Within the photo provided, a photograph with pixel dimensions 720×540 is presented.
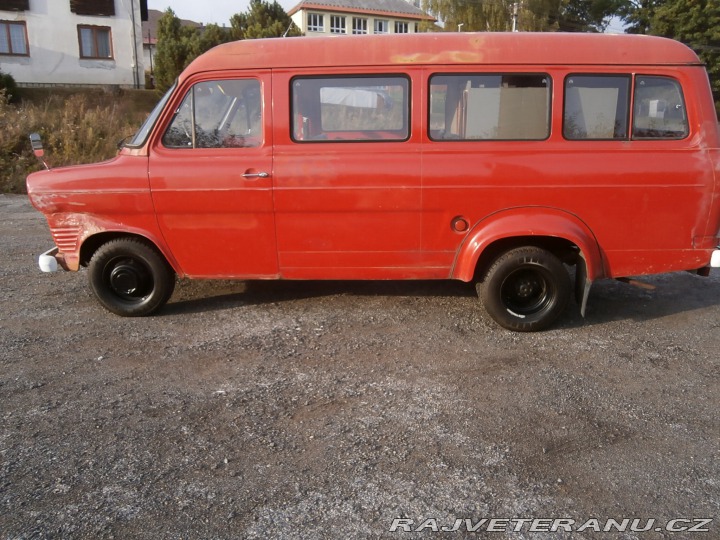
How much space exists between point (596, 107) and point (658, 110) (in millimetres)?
481

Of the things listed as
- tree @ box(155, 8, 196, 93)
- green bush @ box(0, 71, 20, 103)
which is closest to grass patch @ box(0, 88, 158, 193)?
green bush @ box(0, 71, 20, 103)

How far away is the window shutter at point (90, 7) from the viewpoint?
28.8m

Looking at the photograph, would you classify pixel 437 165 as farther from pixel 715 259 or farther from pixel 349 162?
pixel 715 259

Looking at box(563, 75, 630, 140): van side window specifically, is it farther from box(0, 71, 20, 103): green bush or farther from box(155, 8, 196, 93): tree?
box(155, 8, 196, 93): tree

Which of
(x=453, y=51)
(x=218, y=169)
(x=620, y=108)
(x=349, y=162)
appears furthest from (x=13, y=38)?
(x=620, y=108)

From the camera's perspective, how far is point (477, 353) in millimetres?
4516

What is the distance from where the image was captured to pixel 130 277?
16.9 ft

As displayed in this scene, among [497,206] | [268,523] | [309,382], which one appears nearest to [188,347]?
[309,382]

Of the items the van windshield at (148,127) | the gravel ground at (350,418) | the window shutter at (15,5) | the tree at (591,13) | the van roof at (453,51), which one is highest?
the tree at (591,13)

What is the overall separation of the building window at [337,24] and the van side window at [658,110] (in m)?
50.7

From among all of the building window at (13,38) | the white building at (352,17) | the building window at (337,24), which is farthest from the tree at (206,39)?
the building window at (337,24)

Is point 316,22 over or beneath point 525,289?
over

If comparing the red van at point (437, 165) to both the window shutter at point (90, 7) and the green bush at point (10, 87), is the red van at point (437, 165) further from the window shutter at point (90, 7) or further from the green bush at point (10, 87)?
the window shutter at point (90, 7)

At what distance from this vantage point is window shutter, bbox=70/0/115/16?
28.8 m
